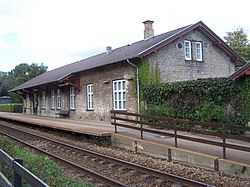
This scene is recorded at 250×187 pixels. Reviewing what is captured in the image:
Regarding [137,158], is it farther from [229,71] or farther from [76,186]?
[229,71]

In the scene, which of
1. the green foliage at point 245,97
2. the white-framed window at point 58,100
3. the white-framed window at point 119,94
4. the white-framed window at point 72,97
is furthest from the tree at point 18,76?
the green foliage at point 245,97

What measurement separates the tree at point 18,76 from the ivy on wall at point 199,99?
38043 millimetres

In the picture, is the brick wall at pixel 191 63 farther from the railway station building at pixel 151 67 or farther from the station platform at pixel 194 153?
the station platform at pixel 194 153

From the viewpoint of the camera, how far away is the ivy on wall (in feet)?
39.4

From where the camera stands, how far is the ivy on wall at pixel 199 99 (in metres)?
12.0

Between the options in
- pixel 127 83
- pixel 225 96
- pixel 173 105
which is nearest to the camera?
pixel 225 96

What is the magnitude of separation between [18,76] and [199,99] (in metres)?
60.4

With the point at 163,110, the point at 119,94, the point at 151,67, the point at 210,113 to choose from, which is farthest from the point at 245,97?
the point at 119,94

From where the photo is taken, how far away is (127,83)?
17734mm

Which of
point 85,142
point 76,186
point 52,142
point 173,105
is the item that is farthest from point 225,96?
point 76,186

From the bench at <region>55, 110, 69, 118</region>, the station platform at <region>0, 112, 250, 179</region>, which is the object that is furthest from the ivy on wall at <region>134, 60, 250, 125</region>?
the bench at <region>55, 110, 69, 118</region>

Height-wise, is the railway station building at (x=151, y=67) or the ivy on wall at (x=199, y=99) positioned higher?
the railway station building at (x=151, y=67)

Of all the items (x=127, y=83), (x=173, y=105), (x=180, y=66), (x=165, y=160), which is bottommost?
(x=165, y=160)

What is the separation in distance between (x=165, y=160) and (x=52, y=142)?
5868 mm
